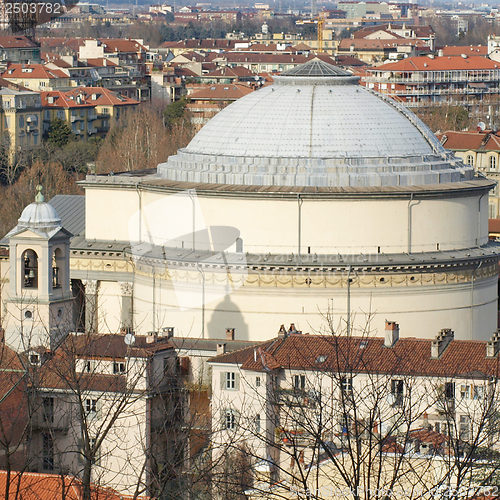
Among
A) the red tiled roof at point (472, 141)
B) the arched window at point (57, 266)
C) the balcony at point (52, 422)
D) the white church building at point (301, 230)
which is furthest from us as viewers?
the red tiled roof at point (472, 141)

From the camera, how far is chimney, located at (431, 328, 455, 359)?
46.7 meters

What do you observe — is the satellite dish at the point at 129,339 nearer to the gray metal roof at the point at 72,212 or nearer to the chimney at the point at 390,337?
the chimney at the point at 390,337

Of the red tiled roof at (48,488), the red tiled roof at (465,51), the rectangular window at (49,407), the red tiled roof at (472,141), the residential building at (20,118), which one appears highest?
the red tiled roof at (465,51)

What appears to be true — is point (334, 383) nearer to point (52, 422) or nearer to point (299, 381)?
point (299, 381)

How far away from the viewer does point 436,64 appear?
15175cm

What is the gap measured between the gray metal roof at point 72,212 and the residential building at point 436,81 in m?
75.2

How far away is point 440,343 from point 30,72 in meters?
98.4

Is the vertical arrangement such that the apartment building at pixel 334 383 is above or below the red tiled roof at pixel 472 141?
below

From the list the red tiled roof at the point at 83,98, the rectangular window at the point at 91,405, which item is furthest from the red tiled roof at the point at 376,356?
the red tiled roof at the point at 83,98

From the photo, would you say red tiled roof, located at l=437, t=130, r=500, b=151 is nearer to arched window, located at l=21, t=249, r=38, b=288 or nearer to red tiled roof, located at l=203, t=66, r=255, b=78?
arched window, located at l=21, t=249, r=38, b=288

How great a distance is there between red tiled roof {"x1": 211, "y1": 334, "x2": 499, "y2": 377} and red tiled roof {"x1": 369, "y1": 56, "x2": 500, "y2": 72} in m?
101

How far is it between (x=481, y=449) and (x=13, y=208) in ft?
162

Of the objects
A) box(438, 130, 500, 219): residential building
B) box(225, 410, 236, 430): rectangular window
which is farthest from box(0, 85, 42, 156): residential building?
box(225, 410, 236, 430): rectangular window

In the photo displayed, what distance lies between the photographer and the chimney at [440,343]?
4666 centimetres
